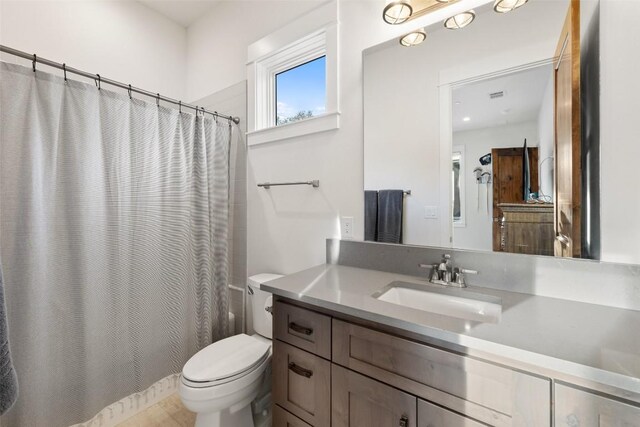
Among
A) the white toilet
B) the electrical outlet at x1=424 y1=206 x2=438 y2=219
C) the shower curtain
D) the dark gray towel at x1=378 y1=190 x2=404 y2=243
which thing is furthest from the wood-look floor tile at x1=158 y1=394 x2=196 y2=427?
the electrical outlet at x1=424 y1=206 x2=438 y2=219

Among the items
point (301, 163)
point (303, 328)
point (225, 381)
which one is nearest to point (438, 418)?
point (303, 328)

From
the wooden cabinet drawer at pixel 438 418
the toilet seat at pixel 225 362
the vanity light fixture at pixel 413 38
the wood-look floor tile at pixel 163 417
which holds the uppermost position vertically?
the vanity light fixture at pixel 413 38

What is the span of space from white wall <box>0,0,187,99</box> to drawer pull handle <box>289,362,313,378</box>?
233cm

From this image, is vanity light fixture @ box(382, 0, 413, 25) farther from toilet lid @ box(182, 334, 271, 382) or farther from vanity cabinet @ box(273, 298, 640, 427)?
toilet lid @ box(182, 334, 271, 382)

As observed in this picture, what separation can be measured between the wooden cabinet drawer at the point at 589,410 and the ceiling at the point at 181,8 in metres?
2.97

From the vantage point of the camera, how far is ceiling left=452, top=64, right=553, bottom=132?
41.9 inches

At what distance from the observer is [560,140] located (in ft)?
3.36

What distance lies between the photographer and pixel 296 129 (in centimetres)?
172

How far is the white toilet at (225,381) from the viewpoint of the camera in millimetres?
1192

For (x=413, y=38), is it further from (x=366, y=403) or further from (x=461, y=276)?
(x=366, y=403)

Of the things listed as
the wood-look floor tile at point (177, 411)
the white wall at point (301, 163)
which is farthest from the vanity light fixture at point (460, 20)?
the wood-look floor tile at point (177, 411)

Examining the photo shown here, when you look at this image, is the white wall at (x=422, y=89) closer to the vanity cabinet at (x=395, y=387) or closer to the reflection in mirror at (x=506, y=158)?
the reflection in mirror at (x=506, y=158)

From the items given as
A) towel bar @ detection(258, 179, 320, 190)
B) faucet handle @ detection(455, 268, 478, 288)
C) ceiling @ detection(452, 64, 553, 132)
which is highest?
ceiling @ detection(452, 64, 553, 132)

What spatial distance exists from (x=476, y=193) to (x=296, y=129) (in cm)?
108
